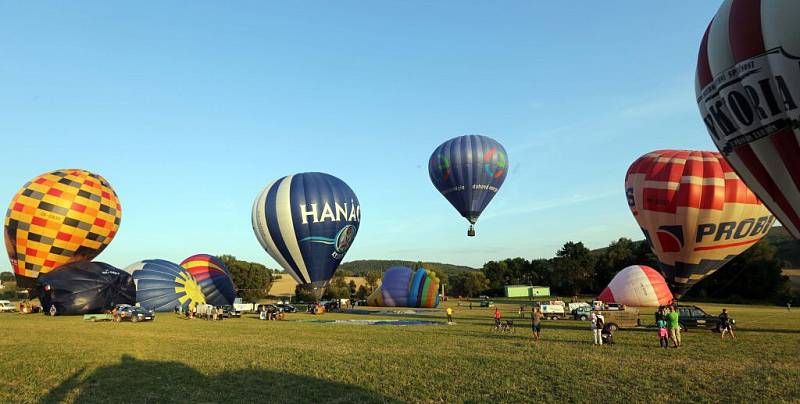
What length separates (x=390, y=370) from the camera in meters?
12.0

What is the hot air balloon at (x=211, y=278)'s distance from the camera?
47125 millimetres

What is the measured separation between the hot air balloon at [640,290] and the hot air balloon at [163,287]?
3477 cm

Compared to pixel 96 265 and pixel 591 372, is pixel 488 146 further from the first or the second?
pixel 591 372

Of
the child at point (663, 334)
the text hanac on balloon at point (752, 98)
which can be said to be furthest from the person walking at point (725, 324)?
the text hanac on balloon at point (752, 98)

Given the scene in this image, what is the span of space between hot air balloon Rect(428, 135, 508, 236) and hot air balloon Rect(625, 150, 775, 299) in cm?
1617

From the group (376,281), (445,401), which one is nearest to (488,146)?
(445,401)

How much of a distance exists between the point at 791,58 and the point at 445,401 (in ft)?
49.9

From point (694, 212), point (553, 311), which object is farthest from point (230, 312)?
point (694, 212)

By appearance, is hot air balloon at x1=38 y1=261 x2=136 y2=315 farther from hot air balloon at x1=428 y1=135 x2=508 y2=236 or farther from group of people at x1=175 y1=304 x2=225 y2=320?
hot air balloon at x1=428 y1=135 x2=508 y2=236

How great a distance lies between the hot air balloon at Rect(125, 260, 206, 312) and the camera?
130 ft

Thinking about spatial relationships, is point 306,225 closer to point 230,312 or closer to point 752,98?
point 230,312

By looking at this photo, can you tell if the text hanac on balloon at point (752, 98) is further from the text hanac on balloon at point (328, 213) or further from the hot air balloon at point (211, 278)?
the hot air balloon at point (211, 278)

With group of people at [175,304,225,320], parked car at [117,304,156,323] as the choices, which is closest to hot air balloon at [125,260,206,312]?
group of people at [175,304,225,320]

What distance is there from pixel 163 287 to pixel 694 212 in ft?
128
